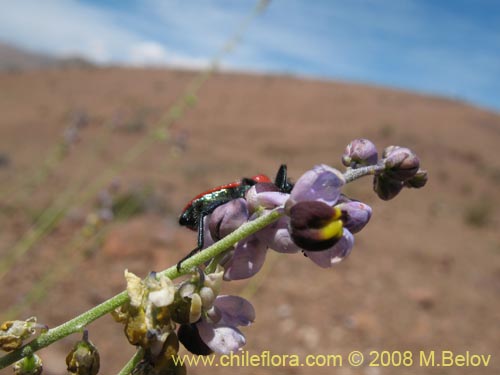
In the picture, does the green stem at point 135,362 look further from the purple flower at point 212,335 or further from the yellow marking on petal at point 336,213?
the yellow marking on petal at point 336,213

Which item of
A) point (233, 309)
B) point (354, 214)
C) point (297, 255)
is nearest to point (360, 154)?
point (354, 214)

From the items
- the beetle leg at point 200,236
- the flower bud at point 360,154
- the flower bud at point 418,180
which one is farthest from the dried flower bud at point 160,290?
the flower bud at point 418,180

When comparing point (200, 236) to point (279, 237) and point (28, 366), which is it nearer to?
point (279, 237)

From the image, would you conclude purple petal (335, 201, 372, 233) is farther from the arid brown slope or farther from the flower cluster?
the arid brown slope

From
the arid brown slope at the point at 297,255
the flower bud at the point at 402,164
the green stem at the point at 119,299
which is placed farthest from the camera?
the arid brown slope at the point at 297,255

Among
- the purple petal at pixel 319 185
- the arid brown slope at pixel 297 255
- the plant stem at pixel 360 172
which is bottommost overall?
the purple petal at pixel 319 185

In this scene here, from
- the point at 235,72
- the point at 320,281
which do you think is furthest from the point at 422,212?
the point at 235,72
